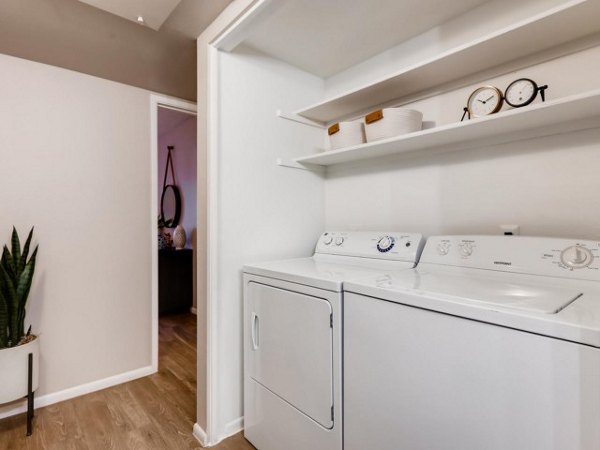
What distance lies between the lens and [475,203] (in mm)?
1498

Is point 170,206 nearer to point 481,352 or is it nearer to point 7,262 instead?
point 7,262

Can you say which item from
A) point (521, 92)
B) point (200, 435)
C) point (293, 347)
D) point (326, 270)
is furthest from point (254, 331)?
point (521, 92)

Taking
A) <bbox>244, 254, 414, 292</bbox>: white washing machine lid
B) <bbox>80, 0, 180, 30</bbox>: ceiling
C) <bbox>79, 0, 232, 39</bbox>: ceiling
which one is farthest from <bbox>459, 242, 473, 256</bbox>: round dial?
<bbox>80, 0, 180, 30</bbox>: ceiling

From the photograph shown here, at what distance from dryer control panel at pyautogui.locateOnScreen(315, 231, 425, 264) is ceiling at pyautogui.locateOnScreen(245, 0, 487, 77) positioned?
3.47 ft

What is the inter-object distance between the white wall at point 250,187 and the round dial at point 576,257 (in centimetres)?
130

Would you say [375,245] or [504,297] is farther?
[375,245]

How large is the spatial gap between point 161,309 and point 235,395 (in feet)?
7.59

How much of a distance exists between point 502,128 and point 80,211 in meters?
2.42

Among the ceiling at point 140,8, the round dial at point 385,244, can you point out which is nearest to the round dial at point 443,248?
the round dial at point 385,244

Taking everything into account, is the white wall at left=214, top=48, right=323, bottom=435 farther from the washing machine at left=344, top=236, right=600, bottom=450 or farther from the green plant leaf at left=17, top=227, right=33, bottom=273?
the green plant leaf at left=17, top=227, right=33, bottom=273

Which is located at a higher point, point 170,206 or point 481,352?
point 170,206

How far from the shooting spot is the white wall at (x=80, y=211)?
187cm

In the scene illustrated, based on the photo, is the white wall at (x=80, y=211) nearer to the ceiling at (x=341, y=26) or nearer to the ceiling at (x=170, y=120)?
the ceiling at (x=341, y=26)

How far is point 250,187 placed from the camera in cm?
177
